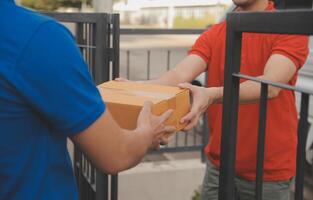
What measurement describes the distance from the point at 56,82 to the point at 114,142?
242 millimetres

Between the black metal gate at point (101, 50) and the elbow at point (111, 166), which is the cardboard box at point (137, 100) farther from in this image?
the black metal gate at point (101, 50)

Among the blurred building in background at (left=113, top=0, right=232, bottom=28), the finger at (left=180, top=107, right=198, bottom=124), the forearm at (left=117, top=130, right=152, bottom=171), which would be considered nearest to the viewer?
the forearm at (left=117, top=130, right=152, bottom=171)

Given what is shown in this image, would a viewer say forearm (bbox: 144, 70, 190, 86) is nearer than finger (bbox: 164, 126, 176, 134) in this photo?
No

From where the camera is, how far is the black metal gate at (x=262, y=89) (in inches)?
54.4

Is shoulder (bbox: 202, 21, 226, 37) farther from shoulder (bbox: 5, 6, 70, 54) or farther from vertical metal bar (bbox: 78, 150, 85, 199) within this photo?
shoulder (bbox: 5, 6, 70, 54)

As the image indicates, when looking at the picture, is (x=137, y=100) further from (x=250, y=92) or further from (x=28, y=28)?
(x=28, y=28)

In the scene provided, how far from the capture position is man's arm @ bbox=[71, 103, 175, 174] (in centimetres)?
137

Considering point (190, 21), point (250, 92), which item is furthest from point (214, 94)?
point (190, 21)

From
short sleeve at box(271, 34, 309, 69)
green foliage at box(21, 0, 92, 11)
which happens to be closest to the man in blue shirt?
short sleeve at box(271, 34, 309, 69)

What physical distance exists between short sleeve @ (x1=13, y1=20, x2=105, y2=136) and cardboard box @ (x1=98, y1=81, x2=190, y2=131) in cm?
40

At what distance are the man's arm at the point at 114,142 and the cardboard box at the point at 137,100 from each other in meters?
0.09

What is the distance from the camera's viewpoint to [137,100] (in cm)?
181

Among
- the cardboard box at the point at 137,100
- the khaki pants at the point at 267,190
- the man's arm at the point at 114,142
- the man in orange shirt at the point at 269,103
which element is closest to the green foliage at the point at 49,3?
the man in orange shirt at the point at 269,103

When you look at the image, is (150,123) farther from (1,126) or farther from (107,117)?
(1,126)
